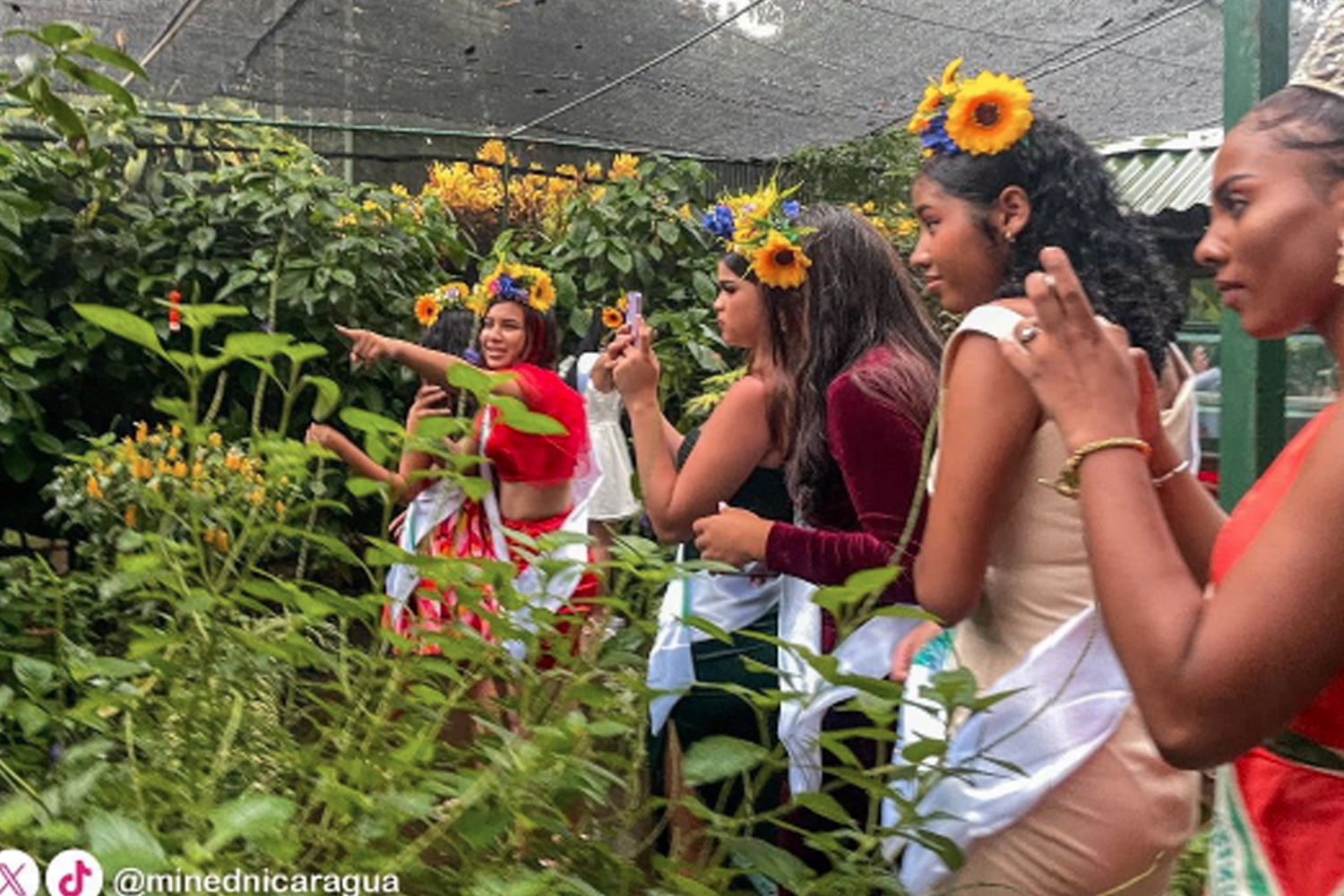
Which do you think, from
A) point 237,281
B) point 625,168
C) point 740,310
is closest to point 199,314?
point 740,310

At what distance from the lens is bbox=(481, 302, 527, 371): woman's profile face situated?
3838 millimetres

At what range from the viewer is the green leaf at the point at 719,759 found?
1.01 meters

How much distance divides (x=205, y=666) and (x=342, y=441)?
203 cm

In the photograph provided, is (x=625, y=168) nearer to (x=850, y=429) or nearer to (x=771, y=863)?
(x=850, y=429)

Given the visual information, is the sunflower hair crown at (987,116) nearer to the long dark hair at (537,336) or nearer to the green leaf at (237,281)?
the long dark hair at (537,336)

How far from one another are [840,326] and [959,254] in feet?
1.79

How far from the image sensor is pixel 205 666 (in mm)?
1141

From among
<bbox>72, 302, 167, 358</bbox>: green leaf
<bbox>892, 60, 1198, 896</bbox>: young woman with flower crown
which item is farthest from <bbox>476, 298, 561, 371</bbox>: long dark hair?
<bbox>72, 302, 167, 358</bbox>: green leaf

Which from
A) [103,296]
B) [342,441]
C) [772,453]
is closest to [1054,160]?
[772,453]

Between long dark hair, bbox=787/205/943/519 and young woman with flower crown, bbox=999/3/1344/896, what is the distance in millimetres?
1031

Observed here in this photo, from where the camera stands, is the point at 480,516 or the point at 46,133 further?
the point at 46,133

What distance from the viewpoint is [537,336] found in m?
3.90

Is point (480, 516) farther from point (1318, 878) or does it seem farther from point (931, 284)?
point (1318, 878)

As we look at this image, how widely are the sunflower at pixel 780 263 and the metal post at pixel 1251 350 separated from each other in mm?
627
